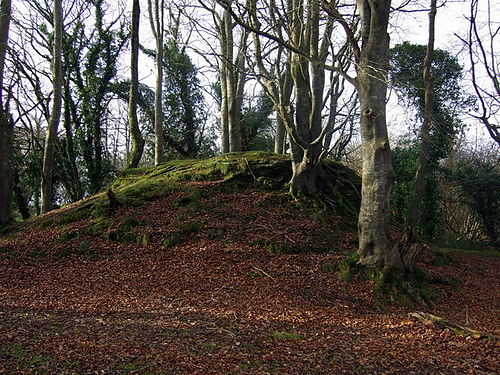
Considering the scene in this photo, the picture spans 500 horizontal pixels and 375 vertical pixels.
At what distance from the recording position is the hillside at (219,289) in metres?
3.76

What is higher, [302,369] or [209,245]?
[209,245]

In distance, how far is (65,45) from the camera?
17719 mm

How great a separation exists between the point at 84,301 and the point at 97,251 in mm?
2441

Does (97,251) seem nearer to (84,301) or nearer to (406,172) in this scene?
(84,301)

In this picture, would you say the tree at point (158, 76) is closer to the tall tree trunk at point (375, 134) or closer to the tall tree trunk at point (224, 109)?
the tall tree trunk at point (224, 109)

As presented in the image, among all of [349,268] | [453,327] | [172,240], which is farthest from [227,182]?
[453,327]

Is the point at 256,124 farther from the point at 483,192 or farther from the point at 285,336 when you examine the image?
the point at 285,336

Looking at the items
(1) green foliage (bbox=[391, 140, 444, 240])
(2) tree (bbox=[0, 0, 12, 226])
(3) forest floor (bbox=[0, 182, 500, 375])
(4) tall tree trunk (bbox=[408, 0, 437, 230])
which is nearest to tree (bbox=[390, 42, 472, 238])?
(1) green foliage (bbox=[391, 140, 444, 240])

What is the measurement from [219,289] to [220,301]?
52 cm

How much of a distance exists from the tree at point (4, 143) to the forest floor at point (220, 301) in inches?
48.4

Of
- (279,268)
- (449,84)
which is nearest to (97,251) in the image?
(279,268)

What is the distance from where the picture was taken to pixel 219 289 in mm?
6402

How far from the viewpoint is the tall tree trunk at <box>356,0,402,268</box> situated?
21.5ft

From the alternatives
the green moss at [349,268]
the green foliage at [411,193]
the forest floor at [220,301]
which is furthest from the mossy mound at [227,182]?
the green foliage at [411,193]
